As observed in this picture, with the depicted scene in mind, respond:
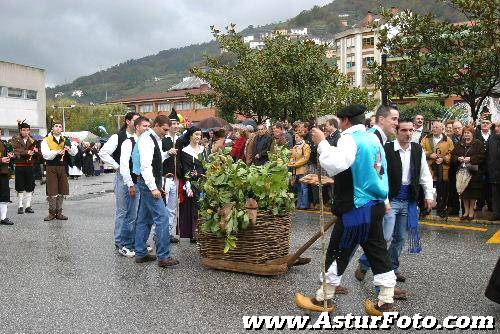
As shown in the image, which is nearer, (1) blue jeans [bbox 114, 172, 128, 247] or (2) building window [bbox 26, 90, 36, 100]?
(1) blue jeans [bbox 114, 172, 128, 247]

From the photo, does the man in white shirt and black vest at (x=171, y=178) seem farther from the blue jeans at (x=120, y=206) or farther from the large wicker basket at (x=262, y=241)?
the large wicker basket at (x=262, y=241)

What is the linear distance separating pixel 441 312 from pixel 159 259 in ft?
12.0

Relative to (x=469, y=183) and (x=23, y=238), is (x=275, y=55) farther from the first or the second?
(x=23, y=238)

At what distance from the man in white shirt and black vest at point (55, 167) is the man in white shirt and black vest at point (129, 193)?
4012 mm

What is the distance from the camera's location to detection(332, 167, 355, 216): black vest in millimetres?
5277

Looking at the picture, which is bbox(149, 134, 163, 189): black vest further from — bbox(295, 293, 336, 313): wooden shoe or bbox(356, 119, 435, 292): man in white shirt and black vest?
bbox(356, 119, 435, 292): man in white shirt and black vest

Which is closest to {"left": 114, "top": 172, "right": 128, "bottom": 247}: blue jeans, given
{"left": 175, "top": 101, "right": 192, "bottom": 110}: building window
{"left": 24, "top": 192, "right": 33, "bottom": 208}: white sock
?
{"left": 24, "top": 192, "right": 33, "bottom": 208}: white sock

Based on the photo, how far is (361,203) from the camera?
5.25 meters

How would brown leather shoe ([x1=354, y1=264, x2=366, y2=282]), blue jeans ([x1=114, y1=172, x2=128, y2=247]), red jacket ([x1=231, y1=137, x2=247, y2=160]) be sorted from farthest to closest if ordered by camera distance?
red jacket ([x1=231, y1=137, x2=247, y2=160]) → blue jeans ([x1=114, y1=172, x2=128, y2=247]) → brown leather shoe ([x1=354, y1=264, x2=366, y2=282])

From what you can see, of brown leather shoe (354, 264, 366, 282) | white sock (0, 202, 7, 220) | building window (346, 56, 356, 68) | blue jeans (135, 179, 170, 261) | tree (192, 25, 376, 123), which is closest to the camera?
brown leather shoe (354, 264, 366, 282)

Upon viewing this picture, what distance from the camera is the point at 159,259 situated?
301 inches

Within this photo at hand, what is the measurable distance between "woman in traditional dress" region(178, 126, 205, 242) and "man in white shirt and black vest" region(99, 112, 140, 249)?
88 cm

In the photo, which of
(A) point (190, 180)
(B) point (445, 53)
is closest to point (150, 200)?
(A) point (190, 180)

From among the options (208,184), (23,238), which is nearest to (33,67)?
(23,238)
